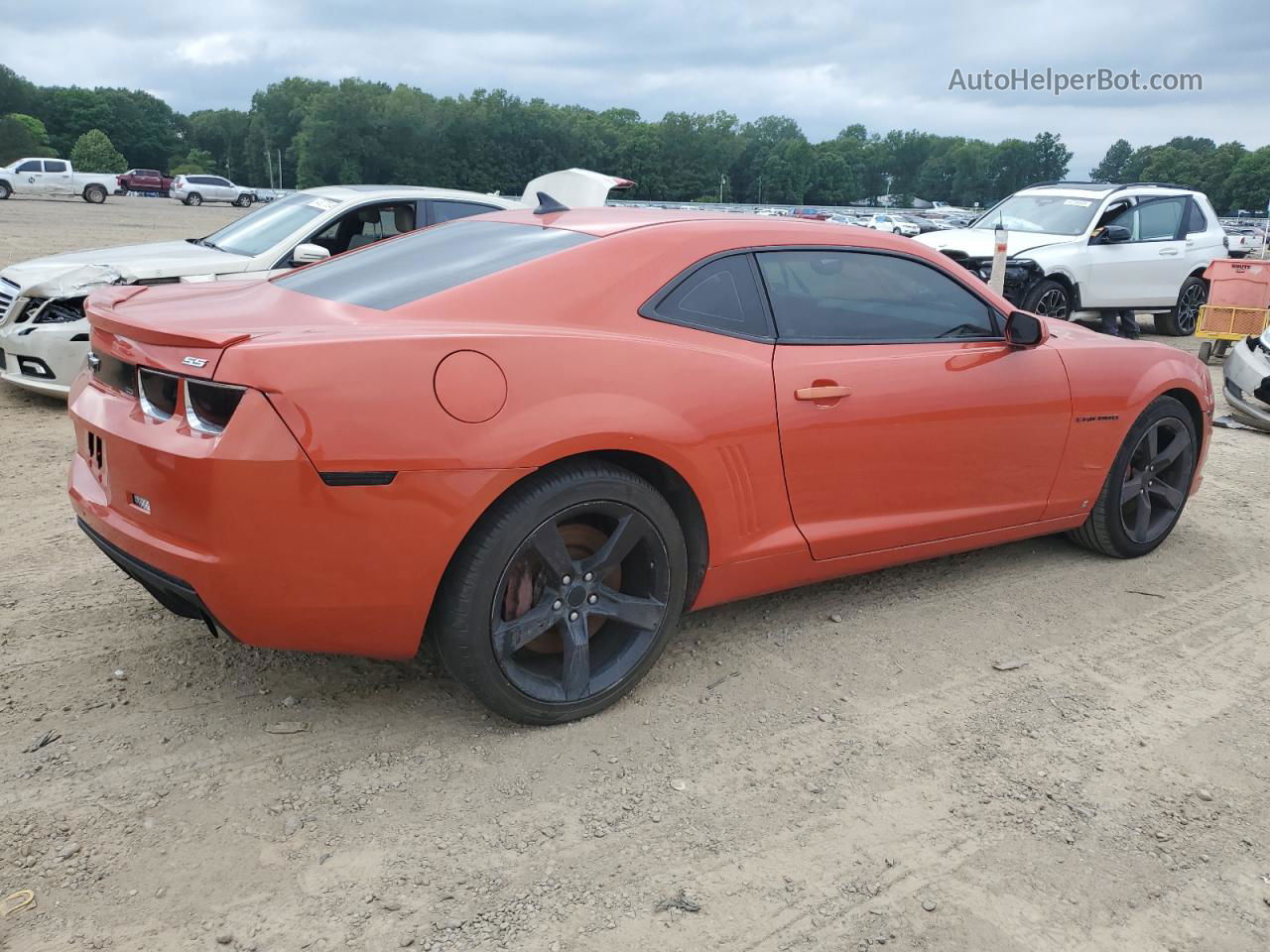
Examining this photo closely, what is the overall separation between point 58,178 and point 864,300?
152 ft

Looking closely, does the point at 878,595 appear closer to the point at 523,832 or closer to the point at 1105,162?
the point at 523,832

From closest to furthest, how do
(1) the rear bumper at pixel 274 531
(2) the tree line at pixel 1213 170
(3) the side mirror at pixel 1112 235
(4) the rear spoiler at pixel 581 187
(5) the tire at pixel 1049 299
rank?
(1) the rear bumper at pixel 274 531, (4) the rear spoiler at pixel 581 187, (5) the tire at pixel 1049 299, (3) the side mirror at pixel 1112 235, (2) the tree line at pixel 1213 170

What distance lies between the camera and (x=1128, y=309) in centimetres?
1224

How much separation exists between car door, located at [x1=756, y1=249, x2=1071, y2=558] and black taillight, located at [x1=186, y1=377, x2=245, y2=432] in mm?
1632

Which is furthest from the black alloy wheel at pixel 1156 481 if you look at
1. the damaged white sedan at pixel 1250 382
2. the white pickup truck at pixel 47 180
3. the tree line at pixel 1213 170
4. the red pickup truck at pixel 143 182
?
the tree line at pixel 1213 170

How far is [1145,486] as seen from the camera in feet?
15.5

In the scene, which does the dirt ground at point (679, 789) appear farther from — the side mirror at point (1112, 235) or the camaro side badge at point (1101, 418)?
the side mirror at point (1112, 235)

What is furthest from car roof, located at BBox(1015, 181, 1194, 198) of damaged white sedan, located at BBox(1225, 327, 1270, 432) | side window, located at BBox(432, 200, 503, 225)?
side window, located at BBox(432, 200, 503, 225)

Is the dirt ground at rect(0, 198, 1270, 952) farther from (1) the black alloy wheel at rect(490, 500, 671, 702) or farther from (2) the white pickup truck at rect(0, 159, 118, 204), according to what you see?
(2) the white pickup truck at rect(0, 159, 118, 204)

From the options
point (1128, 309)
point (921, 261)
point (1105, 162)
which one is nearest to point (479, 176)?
point (1105, 162)

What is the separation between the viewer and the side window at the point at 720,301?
325 cm

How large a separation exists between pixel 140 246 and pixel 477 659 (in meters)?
6.14

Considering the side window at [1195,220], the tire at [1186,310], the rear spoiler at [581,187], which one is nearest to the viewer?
the rear spoiler at [581,187]

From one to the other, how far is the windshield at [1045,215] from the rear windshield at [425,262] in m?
9.78
